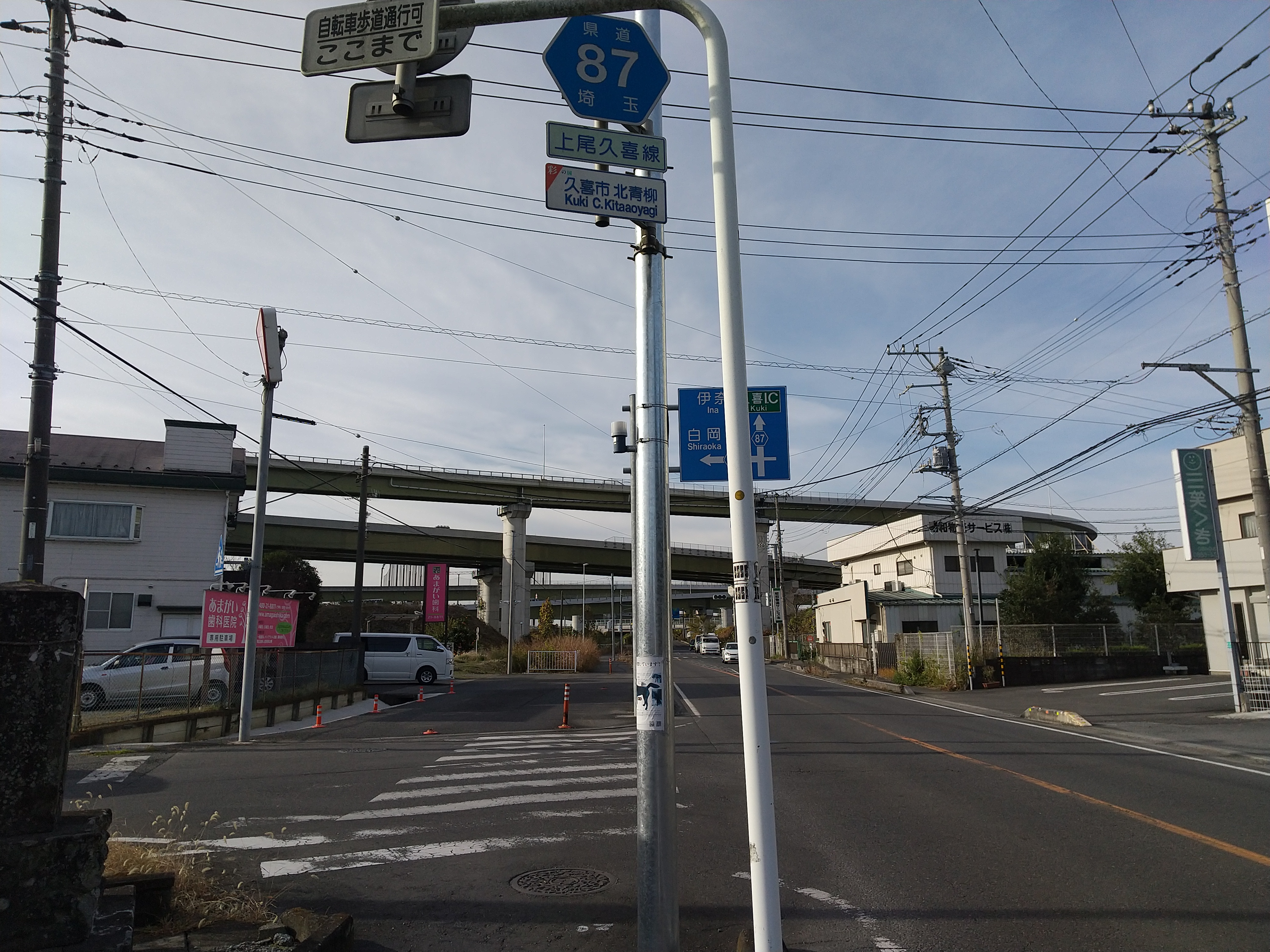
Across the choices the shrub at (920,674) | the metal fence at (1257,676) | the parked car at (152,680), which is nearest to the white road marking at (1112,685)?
the metal fence at (1257,676)

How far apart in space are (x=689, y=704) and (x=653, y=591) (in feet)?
63.3

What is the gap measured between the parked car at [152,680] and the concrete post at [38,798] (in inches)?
543

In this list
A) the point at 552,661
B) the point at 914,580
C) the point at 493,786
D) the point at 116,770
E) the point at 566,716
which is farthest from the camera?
the point at 914,580

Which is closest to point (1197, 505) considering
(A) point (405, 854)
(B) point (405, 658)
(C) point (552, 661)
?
(A) point (405, 854)

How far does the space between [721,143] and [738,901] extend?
17.2 ft

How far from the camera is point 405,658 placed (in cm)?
3203

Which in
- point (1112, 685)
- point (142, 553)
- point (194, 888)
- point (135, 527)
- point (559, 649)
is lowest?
point (1112, 685)

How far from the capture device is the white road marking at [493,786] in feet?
31.3

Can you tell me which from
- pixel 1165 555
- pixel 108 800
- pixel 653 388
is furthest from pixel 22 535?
pixel 1165 555

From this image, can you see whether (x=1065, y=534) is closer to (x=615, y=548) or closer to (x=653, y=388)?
(x=615, y=548)

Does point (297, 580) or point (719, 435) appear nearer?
point (719, 435)

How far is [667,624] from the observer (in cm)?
445

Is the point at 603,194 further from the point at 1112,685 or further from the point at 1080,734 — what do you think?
the point at 1112,685

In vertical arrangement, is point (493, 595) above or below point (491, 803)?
above
